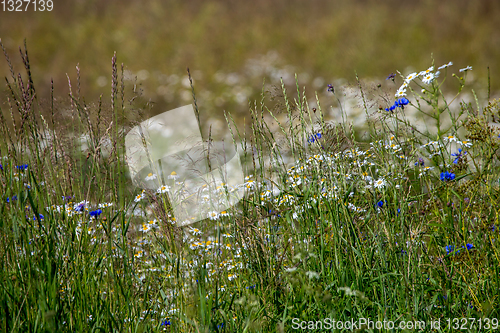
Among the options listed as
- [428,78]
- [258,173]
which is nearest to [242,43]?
[258,173]

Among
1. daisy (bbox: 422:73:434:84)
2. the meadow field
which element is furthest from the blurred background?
daisy (bbox: 422:73:434:84)

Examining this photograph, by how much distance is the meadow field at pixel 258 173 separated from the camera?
128 cm

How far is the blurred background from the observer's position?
9031 millimetres

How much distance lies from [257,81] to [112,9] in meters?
A: 5.56

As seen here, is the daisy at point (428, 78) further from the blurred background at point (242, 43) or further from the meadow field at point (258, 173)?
the blurred background at point (242, 43)

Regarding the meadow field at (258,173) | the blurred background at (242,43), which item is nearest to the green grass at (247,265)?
the meadow field at (258,173)

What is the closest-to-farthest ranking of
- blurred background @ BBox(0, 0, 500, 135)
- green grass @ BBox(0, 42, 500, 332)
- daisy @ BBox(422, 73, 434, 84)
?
green grass @ BBox(0, 42, 500, 332), daisy @ BBox(422, 73, 434, 84), blurred background @ BBox(0, 0, 500, 135)

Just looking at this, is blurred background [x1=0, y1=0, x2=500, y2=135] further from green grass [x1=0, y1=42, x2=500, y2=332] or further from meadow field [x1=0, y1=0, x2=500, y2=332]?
green grass [x1=0, y1=42, x2=500, y2=332]

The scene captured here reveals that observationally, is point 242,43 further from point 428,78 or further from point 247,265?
point 247,265

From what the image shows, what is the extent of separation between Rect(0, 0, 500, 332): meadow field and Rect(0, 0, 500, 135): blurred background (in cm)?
6

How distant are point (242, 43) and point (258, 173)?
8.31 meters

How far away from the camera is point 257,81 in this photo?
9.05 metres

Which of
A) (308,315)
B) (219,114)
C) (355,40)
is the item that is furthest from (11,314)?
(355,40)

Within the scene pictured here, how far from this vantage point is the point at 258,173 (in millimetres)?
2664
